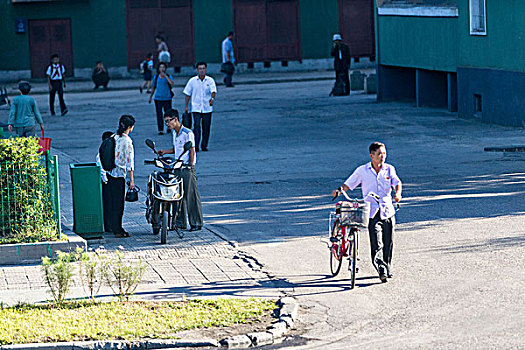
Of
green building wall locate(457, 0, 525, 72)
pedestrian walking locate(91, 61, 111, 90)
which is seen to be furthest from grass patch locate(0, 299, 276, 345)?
pedestrian walking locate(91, 61, 111, 90)

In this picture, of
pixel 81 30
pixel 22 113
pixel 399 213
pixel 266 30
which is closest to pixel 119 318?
pixel 399 213

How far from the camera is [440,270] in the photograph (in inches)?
434

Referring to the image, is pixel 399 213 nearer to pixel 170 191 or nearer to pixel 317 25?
pixel 170 191

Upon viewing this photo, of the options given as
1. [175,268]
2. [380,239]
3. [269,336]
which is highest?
[380,239]

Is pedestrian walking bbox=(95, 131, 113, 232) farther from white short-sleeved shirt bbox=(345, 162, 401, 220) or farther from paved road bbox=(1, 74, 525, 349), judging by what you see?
white short-sleeved shirt bbox=(345, 162, 401, 220)

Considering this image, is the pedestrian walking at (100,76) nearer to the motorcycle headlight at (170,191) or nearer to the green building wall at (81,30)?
the green building wall at (81,30)

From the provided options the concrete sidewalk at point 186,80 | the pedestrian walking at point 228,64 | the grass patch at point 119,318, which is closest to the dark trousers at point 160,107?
the pedestrian walking at point 228,64

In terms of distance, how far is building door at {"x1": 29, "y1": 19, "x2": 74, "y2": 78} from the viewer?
44.2 m

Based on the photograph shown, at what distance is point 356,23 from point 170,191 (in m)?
35.1

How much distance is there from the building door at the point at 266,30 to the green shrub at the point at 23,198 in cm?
3408

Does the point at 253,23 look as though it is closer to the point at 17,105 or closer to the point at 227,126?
the point at 227,126

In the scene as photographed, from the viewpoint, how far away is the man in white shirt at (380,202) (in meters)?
10.7

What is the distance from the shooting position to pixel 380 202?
10.7m

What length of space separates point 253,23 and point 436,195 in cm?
3104
